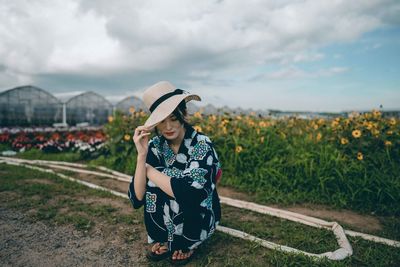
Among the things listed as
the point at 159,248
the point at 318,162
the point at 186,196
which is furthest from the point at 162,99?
the point at 318,162

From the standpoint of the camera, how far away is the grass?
77.5 inches

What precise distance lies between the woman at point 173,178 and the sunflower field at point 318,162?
1152mm

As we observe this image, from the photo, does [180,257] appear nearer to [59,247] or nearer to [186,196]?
[186,196]

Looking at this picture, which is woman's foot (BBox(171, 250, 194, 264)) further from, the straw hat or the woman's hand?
the straw hat

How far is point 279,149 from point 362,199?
3.85 feet

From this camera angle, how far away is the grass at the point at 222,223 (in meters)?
1.97

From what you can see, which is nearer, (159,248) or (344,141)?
(159,248)

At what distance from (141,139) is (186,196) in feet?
1.52

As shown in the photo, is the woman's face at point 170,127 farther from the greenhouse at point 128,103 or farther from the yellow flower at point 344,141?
the greenhouse at point 128,103

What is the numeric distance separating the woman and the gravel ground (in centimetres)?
25

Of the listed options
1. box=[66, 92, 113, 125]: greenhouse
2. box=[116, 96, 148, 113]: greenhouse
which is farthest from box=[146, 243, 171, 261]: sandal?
box=[116, 96, 148, 113]: greenhouse

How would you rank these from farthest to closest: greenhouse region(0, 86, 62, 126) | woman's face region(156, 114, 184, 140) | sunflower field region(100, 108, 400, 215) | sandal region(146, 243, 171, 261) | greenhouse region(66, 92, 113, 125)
A: greenhouse region(66, 92, 113, 125)
greenhouse region(0, 86, 62, 126)
sunflower field region(100, 108, 400, 215)
sandal region(146, 243, 171, 261)
woman's face region(156, 114, 184, 140)

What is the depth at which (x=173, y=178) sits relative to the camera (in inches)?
67.7

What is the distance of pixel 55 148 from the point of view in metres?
6.58
